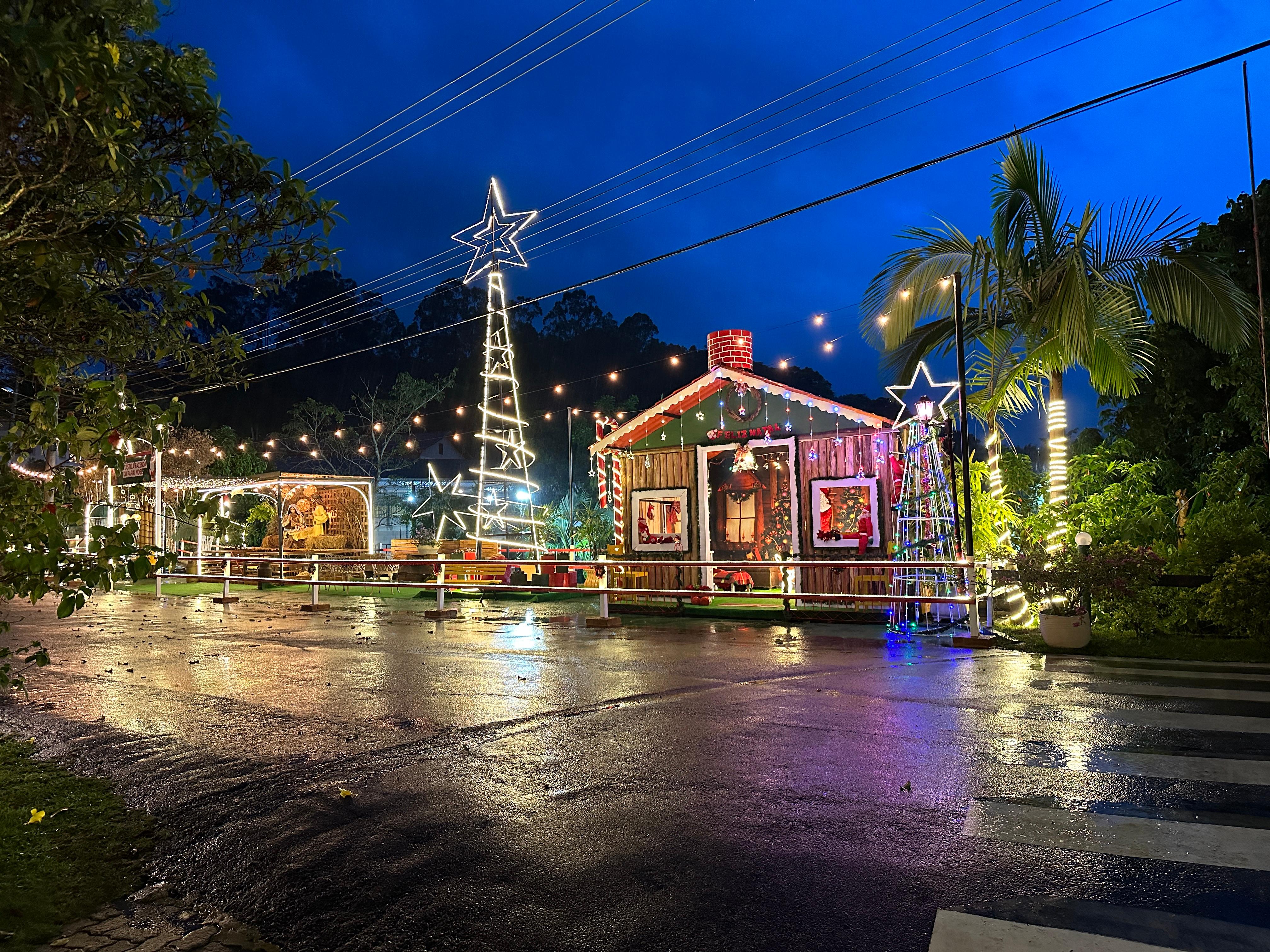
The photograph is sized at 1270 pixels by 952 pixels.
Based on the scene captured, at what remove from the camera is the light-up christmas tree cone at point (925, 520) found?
47.4ft

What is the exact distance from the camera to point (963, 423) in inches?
528

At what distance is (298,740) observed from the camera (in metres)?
6.67

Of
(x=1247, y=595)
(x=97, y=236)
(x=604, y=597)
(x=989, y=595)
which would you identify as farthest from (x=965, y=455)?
(x=97, y=236)

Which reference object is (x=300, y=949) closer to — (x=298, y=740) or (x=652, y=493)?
(x=298, y=740)

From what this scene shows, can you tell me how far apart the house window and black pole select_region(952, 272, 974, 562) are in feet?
23.8

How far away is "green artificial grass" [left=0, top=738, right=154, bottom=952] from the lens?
11.8 feet

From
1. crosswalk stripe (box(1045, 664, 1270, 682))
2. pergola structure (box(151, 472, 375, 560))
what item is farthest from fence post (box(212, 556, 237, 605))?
crosswalk stripe (box(1045, 664, 1270, 682))

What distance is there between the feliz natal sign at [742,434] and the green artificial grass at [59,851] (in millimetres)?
14747

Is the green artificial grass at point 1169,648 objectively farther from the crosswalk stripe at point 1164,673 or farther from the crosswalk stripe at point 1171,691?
the crosswalk stripe at point 1171,691

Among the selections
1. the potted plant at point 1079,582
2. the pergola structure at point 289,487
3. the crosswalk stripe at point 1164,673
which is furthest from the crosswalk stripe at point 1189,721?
the pergola structure at point 289,487

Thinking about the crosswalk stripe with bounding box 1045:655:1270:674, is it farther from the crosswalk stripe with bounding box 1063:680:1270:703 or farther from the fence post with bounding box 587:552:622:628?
the fence post with bounding box 587:552:622:628

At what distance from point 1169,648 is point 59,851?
11635mm

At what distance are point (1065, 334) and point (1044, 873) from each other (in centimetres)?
1044

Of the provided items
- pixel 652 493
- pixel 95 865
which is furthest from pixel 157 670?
pixel 652 493
